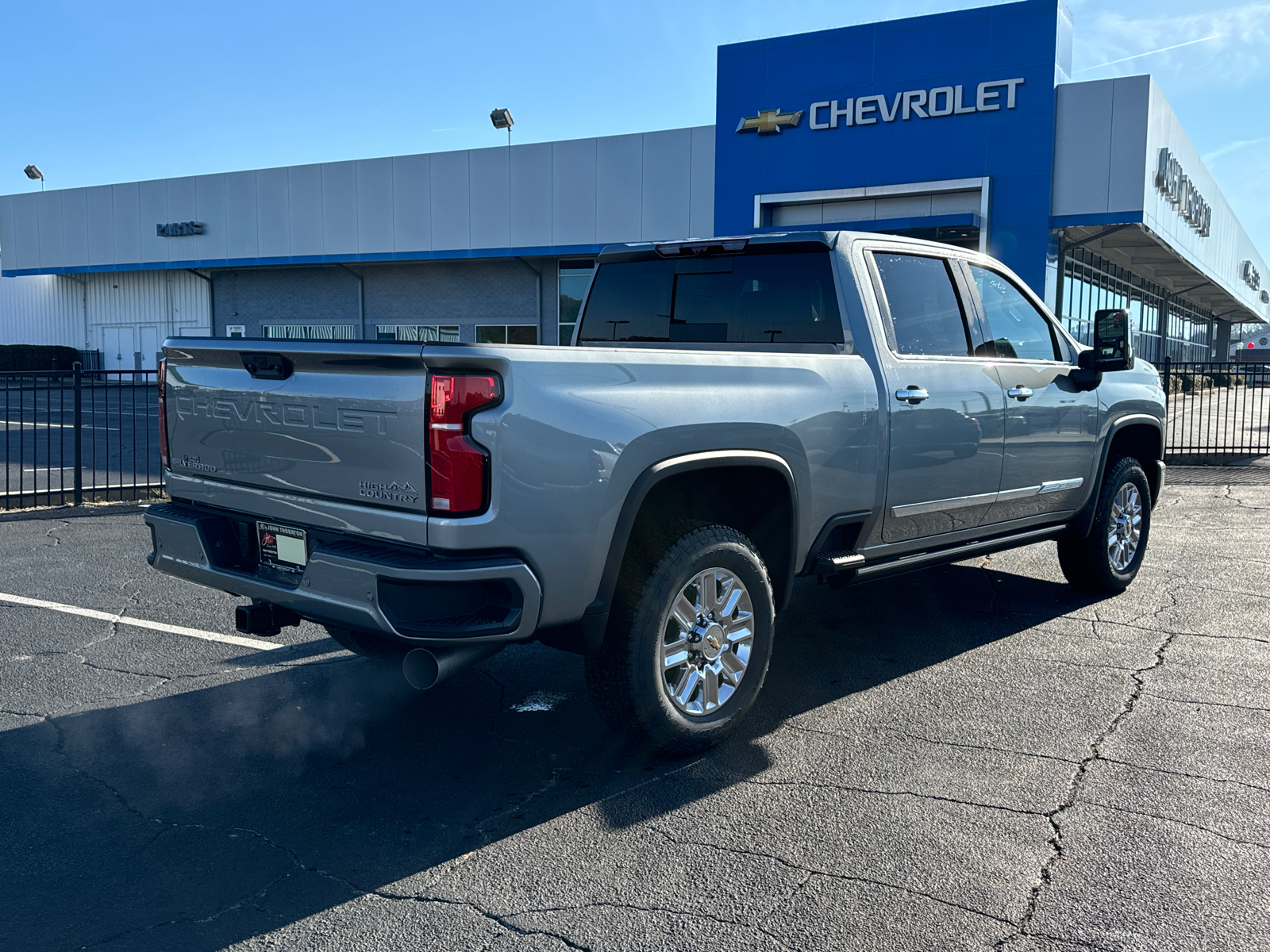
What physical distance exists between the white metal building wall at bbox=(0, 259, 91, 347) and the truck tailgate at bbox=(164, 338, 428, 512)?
42284mm

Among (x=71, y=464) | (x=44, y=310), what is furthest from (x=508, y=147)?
(x=44, y=310)

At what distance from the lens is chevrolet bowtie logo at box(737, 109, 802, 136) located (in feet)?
72.3

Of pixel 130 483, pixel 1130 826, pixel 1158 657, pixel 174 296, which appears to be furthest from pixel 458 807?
pixel 174 296

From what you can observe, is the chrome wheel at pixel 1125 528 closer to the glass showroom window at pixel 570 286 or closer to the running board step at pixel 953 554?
the running board step at pixel 953 554

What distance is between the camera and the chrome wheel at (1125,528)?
6.66 metres

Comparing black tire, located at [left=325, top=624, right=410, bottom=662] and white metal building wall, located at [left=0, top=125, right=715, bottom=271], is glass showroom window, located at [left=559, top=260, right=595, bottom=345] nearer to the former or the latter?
white metal building wall, located at [left=0, top=125, right=715, bottom=271]

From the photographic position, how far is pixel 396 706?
4.69 m

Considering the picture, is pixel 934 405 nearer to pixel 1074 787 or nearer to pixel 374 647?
pixel 1074 787

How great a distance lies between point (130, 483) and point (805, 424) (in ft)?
30.7

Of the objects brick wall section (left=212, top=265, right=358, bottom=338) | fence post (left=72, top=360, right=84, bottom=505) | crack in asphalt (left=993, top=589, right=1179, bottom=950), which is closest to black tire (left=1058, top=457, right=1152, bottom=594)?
crack in asphalt (left=993, top=589, right=1179, bottom=950)

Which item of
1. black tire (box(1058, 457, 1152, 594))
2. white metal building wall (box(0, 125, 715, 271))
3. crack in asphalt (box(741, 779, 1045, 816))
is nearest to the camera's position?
crack in asphalt (box(741, 779, 1045, 816))

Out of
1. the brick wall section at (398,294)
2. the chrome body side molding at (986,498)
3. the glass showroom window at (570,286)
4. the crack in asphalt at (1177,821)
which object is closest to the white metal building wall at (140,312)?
the brick wall section at (398,294)

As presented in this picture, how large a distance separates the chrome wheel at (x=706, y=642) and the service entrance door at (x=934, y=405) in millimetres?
1016

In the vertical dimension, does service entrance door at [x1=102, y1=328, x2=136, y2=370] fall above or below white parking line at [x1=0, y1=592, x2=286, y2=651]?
above
